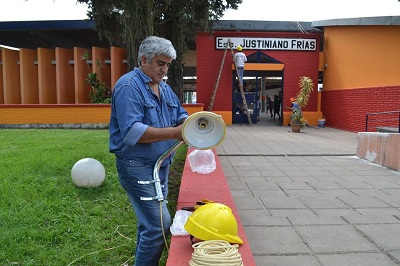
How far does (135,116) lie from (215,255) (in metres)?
0.93

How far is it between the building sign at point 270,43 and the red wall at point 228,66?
0.49ft

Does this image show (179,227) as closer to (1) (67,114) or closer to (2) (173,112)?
(2) (173,112)

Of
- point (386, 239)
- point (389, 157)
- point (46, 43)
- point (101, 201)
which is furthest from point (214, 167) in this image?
point (46, 43)

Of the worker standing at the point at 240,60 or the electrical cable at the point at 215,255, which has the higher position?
the worker standing at the point at 240,60

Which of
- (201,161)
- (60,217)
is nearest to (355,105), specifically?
(201,161)

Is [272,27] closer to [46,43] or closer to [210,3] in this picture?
A: [210,3]

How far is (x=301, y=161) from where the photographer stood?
25.6 ft

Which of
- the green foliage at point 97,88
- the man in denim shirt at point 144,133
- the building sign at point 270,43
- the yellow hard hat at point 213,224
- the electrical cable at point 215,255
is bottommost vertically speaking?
the electrical cable at point 215,255

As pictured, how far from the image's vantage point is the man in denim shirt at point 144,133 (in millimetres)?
2213

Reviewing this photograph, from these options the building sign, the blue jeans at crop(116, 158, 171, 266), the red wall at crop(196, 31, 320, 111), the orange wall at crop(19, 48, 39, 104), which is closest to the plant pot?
the red wall at crop(196, 31, 320, 111)

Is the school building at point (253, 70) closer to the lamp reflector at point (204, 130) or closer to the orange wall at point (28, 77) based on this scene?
the orange wall at point (28, 77)

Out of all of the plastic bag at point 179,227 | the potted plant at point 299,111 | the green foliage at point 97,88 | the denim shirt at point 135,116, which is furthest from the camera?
the green foliage at point 97,88

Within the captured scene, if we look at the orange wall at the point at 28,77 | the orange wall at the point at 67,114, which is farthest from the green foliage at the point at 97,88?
the orange wall at the point at 28,77

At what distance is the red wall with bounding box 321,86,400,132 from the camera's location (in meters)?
12.3
